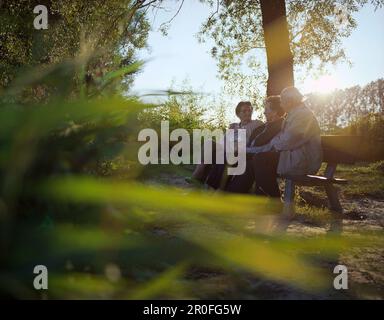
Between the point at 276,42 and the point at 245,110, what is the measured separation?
12.2 ft

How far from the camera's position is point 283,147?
6.03 m

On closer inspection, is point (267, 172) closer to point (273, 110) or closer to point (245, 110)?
point (273, 110)

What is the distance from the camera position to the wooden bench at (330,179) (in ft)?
19.9

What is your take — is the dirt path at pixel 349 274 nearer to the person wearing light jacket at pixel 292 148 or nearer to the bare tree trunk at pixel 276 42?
the person wearing light jacket at pixel 292 148

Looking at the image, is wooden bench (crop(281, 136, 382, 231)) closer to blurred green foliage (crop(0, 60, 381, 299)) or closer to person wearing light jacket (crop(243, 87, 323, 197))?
person wearing light jacket (crop(243, 87, 323, 197))

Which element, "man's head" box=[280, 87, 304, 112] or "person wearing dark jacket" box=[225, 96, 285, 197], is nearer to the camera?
"man's head" box=[280, 87, 304, 112]

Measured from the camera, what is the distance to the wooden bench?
607cm

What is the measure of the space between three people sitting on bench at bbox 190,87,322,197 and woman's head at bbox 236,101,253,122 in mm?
559

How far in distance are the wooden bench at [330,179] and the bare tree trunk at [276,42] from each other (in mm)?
2430

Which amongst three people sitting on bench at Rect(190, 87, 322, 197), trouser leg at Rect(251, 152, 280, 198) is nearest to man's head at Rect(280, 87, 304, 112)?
three people sitting on bench at Rect(190, 87, 322, 197)

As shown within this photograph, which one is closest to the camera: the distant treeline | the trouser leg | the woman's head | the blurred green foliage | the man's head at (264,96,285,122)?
the blurred green foliage

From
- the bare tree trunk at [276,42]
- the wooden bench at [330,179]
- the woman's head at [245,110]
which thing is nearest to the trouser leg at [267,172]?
the wooden bench at [330,179]

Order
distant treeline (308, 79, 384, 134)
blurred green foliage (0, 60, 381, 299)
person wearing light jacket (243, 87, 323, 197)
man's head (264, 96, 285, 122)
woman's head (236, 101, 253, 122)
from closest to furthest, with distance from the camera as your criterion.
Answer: blurred green foliage (0, 60, 381, 299) < person wearing light jacket (243, 87, 323, 197) < man's head (264, 96, 285, 122) < woman's head (236, 101, 253, 122) < distant treeline (308, 79, 384, 134)

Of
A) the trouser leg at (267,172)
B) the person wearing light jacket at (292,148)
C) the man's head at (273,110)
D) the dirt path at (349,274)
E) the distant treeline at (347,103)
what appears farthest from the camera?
the distant treeline at (347,103)
